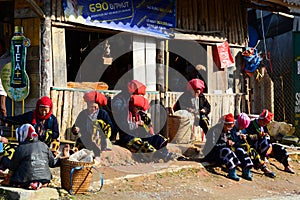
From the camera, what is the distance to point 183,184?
25.7 ft

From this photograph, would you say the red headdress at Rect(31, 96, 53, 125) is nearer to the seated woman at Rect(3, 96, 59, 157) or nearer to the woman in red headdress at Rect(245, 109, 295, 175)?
the seated woman at Rect(3, 96, 59, 157)

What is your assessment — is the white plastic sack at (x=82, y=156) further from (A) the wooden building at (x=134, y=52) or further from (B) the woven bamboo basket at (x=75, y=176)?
(A) the wooden building at (x=134, y=52)

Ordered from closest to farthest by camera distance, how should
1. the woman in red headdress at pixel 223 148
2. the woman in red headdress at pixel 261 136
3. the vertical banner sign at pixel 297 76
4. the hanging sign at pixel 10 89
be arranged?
Answer: the woman in red headdress at pixel 223 148 < the hanging sign at pixel 10 89 < the woman in red headdress at pixel 261 136 < the vertical banner sign at pixel 297 76

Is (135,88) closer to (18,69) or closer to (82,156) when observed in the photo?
(18,69)

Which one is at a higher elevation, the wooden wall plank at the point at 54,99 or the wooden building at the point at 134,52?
the wooden building at the point at 134,52

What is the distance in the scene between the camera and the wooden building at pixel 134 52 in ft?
28.7

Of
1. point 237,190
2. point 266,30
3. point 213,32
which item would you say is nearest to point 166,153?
point 237,190

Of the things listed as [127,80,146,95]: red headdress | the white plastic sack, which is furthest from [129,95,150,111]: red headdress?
the white plastic sack

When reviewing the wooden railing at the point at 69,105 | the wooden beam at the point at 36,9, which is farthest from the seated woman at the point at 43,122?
the wooden beam at the point at 36,9

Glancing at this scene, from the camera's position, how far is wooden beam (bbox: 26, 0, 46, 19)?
841cm

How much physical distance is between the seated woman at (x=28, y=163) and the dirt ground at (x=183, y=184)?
0.58 m

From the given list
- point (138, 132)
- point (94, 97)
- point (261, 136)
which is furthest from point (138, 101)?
point (261, 136)

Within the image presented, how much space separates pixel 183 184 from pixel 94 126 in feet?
5.78

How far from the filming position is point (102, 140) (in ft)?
27.7
